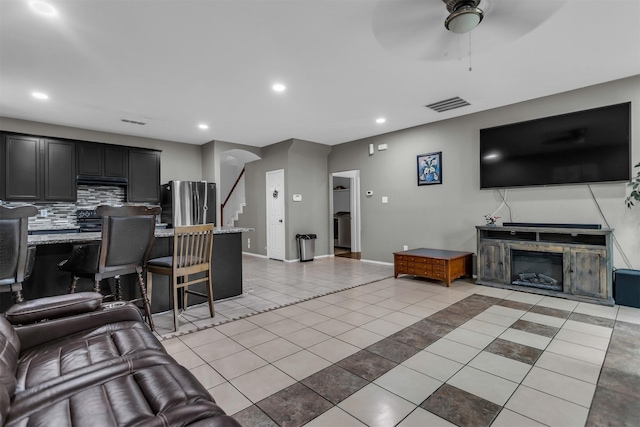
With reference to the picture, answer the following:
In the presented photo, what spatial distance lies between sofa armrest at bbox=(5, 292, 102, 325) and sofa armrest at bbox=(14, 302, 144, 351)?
0.04 m

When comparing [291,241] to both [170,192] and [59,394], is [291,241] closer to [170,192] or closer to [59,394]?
[170,192]

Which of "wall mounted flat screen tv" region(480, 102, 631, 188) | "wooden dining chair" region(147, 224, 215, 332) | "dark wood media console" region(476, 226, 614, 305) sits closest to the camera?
"wooden dining chair" region(147, 224, 215, 332)

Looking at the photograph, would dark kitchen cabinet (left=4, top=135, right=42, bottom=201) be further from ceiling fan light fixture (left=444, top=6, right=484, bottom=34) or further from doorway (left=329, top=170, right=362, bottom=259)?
ceiling fan light fixture (left=444, top=6, right=484, bottom=34)

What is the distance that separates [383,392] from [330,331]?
1.01m

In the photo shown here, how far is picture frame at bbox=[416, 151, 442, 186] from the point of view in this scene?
543 cm

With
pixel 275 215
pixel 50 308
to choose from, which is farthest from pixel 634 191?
pixel 275 215

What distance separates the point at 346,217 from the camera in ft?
29.0

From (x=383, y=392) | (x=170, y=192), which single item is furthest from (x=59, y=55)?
(x=383, y=392)

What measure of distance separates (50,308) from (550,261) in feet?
16.5

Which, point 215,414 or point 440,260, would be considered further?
point 440,260

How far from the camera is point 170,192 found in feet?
19.9

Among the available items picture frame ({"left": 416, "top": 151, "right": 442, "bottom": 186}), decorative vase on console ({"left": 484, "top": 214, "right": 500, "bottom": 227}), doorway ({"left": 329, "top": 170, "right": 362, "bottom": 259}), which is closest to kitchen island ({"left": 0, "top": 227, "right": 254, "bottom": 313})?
picture frame ({"left": 416, "top": 151, "right": 442, "bottom": 186})

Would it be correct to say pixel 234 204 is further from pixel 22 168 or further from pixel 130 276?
pixel 130 276

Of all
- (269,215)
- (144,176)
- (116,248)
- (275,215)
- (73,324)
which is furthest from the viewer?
(269,215)
